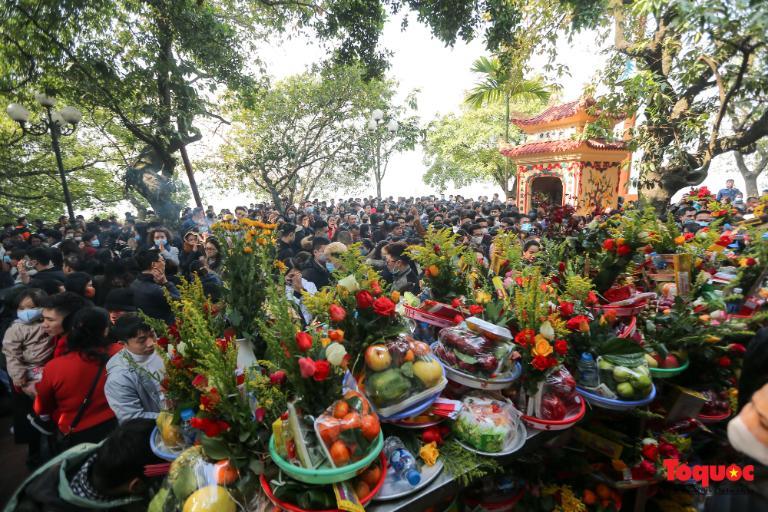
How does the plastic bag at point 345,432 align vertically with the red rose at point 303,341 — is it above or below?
below

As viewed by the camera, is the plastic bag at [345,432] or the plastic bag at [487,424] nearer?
the plastic bag at [345,432]

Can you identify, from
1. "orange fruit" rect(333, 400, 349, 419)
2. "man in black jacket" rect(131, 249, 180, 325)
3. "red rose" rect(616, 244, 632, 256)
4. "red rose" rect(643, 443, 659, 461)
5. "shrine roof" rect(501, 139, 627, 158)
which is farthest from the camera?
"shrine roof" rect(501, 139, 627, 158)

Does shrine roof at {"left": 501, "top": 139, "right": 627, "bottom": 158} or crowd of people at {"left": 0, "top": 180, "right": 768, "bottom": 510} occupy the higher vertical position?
shrine roof at {"left": 501, "top": 139, "right": 627, "bottom": 158}

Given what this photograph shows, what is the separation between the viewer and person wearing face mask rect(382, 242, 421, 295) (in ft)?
14.1

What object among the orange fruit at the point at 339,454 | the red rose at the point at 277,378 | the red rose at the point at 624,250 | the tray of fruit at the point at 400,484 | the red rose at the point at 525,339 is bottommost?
the tray of fruit at the point at 400,484

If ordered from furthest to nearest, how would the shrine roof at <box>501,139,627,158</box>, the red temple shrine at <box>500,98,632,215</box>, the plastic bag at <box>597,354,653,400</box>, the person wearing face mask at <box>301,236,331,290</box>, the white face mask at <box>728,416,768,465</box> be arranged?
the red temple shrine at <box>500,98,632,215</box> → the shrine roof at <box>501,139,627,158</box> → the person wearing face mask at <box>301,236,331,290</box> → the plastic bag at <box>597,354,653,400</box> → the white face mask at <box>728,416,768,465</box>

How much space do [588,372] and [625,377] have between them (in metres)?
0.17

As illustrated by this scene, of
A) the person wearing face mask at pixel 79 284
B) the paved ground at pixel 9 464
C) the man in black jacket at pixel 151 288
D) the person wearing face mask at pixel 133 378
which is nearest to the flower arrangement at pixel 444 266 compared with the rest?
the person wearing face mask at pixel 133 378

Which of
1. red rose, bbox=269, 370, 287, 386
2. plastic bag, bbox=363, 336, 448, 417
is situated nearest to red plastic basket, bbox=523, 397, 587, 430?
plastic bag, bbox=363, 336, 448, 417

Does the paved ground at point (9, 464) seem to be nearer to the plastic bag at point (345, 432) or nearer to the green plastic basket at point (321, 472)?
the green plastic basket at point (321, 472)

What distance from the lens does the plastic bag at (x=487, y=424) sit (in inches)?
68.1

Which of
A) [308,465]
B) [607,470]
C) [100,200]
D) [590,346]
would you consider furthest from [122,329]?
[100,200]

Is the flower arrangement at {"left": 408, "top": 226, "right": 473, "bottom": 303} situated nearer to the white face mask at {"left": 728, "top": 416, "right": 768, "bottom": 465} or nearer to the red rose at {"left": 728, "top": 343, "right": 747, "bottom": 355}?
the white face mask at {"left": 728, "top": 416, "right": 768, "bottom": 465}

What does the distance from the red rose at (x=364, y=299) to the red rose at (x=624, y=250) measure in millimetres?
1915
